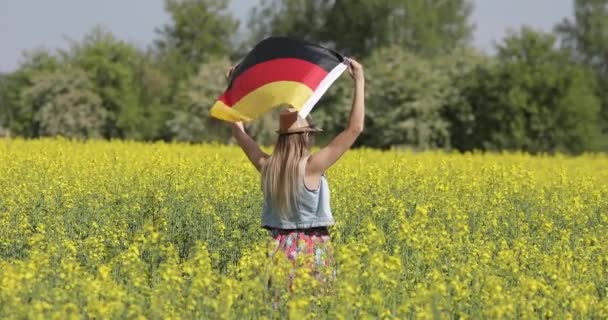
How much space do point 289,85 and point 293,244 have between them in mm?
1120

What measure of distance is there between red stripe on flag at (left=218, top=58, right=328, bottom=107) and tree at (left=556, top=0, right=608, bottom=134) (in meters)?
71.9

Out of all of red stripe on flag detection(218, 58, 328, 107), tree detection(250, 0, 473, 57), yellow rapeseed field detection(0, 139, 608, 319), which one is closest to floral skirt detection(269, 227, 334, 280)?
yellow rapeseed field detection(0, 139, 608, 319)

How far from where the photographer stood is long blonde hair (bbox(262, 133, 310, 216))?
765cm

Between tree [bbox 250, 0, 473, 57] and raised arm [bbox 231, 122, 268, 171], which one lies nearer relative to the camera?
raised arm [bbox 231, 122, 268, 171]

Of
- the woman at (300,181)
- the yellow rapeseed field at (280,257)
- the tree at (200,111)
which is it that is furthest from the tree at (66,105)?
the woman at (300,181)

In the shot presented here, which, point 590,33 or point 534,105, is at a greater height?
point 590,33

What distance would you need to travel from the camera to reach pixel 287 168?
7641 mm

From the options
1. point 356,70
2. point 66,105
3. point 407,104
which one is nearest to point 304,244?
point 356,70

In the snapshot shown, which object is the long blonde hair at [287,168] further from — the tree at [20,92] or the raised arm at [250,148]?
the tree at [20,92]

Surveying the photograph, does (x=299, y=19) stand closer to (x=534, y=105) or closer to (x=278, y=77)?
(x=534, y=105)

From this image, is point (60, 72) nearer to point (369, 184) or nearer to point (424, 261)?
point (369, 184)

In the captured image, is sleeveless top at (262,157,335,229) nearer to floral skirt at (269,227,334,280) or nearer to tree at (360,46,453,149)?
floral skirt at (269,227,334,280)

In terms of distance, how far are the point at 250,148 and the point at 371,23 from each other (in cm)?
Answer: 6591

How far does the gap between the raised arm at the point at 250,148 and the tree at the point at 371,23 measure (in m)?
63.3
